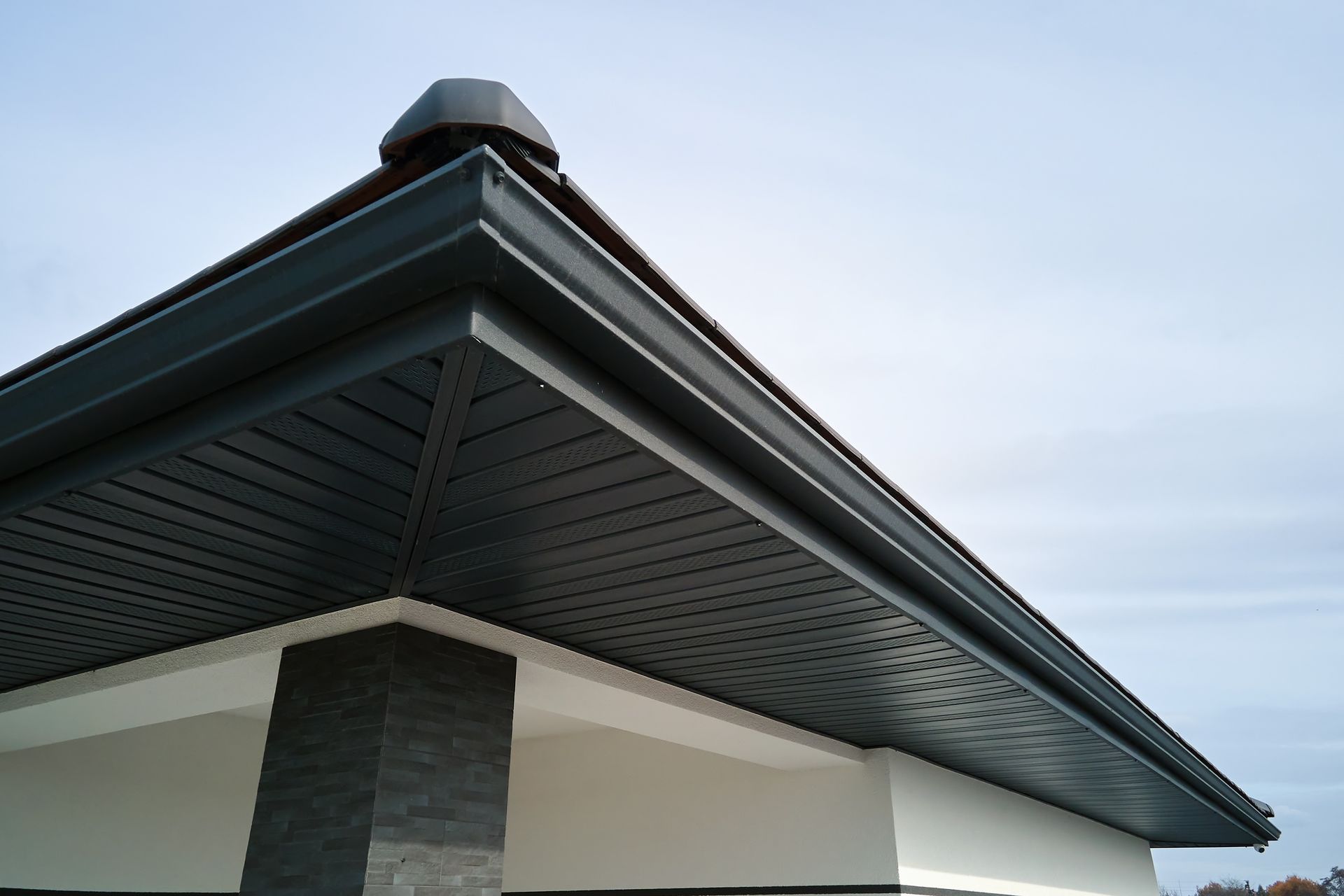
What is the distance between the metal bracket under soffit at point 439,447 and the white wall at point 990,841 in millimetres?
5719

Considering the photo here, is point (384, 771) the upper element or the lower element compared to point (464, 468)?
lower

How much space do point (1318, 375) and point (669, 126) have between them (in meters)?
8.44

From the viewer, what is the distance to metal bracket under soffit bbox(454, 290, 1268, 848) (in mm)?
2508

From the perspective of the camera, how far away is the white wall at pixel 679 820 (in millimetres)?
8055

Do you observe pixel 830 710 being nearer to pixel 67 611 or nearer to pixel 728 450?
pixel 728 450

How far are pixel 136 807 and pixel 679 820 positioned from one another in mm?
5291

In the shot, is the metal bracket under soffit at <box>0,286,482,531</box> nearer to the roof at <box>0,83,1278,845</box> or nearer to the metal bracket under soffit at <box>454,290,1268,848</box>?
the roof at <box>0,83,1278,845</box>

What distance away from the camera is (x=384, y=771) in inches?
177

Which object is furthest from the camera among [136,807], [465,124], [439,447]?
[136,807]

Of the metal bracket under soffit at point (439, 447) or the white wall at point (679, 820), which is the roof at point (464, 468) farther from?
the white wall at point (679, 820)

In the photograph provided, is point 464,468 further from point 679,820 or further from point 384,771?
point 679,820

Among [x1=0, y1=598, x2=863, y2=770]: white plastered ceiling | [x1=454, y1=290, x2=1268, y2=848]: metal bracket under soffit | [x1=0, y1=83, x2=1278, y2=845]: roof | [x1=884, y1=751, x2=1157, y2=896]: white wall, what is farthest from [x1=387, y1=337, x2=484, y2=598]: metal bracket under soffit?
[x1=884, y1=751, x2=1157, y2=896]: white wall

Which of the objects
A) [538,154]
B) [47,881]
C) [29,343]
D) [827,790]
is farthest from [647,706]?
[29,343]

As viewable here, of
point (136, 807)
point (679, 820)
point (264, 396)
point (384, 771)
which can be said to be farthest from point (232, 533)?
point (136, 807)
